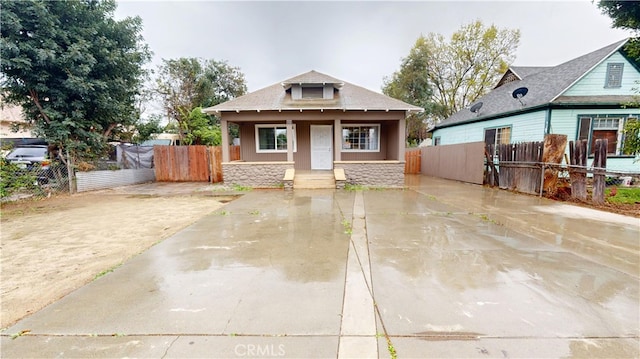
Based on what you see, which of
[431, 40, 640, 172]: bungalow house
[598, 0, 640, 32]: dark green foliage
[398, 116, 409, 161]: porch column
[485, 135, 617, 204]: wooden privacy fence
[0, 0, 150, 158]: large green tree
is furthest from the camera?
[398, 116, 409, 161]: porch column

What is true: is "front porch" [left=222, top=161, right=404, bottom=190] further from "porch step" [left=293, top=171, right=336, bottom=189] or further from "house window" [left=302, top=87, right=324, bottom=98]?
"house window" [left=302, top=87, right=324, bottom=98]

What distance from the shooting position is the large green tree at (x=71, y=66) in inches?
300

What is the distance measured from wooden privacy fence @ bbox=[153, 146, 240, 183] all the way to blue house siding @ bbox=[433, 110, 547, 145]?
14.0 m

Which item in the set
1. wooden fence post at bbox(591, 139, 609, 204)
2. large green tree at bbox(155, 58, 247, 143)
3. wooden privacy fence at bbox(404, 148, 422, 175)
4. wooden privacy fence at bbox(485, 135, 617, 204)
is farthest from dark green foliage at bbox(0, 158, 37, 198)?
wooden privacy fence at bbox(404, 148, 422, 175)

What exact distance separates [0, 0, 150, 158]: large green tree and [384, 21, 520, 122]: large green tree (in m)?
22.6

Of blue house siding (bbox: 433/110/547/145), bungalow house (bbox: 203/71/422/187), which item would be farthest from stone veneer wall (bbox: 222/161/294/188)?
blue house siding (bbox: 433/110/547/145)

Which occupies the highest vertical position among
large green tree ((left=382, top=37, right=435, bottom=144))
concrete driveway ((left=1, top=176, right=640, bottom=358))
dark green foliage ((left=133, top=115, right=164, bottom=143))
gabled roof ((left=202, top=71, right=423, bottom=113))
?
large green tree ((left=382, top=37, right=435, bottom=144))

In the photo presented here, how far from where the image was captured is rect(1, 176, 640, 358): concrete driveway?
203 cm

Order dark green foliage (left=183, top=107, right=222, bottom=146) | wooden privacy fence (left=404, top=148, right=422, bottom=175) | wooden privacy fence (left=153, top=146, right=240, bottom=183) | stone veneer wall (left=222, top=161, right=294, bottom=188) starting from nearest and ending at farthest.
Result: stone veneer wall (left=222, top=161, right=294, bottom=188) → wooden privacy fence (left=153, top=146, right=240, bottom=183) → dark green foliage (left=183, top=107, right=222, bottom=146) → wooden privacy fence (left=404, top=148, right=422, bottom=175)

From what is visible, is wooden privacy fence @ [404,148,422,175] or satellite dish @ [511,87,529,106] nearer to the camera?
satellite dish @ [511,87,529,106]

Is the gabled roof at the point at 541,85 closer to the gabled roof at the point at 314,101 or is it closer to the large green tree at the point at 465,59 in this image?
the gabled roof at the point at 314,101

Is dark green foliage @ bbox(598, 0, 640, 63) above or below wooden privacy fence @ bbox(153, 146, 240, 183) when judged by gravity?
above

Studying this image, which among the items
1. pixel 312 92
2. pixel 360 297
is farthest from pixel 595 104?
pixel 360 297

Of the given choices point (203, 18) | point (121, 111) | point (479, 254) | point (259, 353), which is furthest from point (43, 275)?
point (203, 18)
